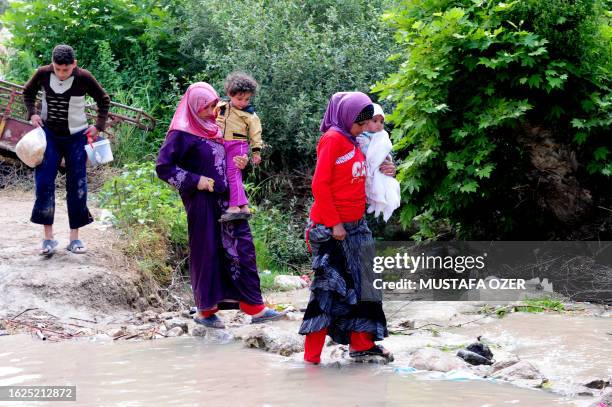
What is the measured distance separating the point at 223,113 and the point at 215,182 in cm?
60

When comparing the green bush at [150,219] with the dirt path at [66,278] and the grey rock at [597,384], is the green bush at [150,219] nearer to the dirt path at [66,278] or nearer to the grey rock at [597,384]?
the dirt path at [66,278]

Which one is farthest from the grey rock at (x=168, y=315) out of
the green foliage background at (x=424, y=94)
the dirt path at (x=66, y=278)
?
the green foliage background at (x=424, y=94)

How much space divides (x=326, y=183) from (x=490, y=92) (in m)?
2.80

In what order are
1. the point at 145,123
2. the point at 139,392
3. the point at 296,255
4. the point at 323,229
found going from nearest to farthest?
the point at 139,392
the point at 323,229
the point at 296,255
the point at 145,123

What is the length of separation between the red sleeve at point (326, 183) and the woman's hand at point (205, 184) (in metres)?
1.17

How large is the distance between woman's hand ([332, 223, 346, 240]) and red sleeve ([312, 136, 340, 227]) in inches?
1.0

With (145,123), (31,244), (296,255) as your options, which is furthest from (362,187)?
(145,123)

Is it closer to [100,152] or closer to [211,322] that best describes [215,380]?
[211,322]

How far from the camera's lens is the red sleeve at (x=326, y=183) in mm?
5125

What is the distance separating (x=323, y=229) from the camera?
17.1 ft

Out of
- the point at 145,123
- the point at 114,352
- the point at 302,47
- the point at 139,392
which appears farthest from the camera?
the point at 145,123

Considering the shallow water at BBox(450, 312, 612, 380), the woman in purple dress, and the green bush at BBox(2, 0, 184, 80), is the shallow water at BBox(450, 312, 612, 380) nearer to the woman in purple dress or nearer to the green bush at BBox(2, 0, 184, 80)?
the woman in purple dress

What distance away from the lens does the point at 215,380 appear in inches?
195

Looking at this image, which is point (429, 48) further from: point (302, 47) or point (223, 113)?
point (302, 47)
